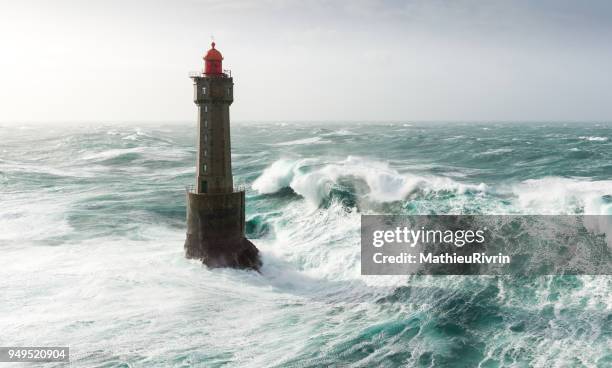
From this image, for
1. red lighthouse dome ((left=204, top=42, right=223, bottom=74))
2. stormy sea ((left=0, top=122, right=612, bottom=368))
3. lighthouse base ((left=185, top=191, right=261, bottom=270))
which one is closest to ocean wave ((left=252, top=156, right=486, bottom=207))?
stormy sea ((left=0, top=122, right=612, bottom=368))

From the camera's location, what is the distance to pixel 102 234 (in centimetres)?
2223

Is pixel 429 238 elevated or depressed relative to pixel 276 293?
elevated

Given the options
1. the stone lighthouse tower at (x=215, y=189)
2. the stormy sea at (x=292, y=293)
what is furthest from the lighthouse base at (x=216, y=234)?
the stormy sea at (x=292, y=293)

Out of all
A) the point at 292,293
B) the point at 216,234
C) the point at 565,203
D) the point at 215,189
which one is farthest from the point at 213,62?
the point at 565,203

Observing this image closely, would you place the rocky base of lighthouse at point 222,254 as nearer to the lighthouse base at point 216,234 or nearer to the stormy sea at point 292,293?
the lighthouse base at point 216,234

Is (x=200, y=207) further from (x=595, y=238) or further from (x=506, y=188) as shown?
(x=506, y=188)

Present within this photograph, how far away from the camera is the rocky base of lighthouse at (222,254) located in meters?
18.3

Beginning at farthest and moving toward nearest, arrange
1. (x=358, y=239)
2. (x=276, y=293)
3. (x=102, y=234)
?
(x=102, y=234)
(x=358, y=239)
(x=276, y=293)

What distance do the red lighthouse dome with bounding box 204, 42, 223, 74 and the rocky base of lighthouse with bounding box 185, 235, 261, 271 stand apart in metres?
6.27

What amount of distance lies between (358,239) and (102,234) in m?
11.5

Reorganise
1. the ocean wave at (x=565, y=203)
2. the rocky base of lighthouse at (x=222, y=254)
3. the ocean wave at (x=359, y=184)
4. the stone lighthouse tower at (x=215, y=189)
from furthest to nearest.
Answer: the ocean wave at (x=359, y=184) < the rocky base of lighthouse at (x=222, y=254) < the stone lighthouse tower at (x=215, y=189) < the ocean wave at (x=565, y=203)

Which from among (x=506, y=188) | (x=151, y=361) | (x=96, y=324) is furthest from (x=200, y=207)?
(x=506, y=188)

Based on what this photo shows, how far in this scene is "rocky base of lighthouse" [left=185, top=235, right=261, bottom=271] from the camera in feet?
60.1

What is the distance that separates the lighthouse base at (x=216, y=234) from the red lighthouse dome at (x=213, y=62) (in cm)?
455
